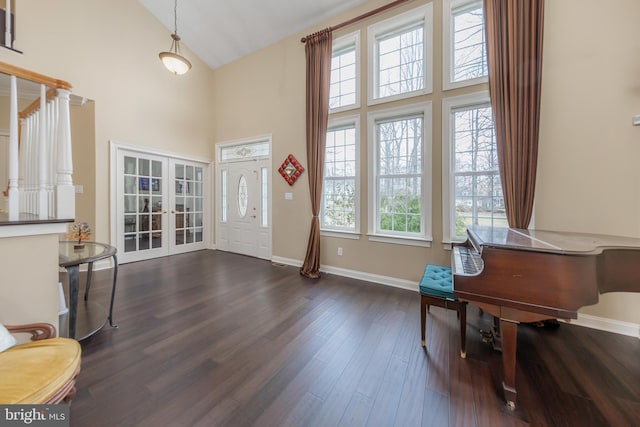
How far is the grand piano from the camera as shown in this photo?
130 cm

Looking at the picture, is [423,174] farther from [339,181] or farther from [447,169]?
[339,181]

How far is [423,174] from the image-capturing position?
3180 mm

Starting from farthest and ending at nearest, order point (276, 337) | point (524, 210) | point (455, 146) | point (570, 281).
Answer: point (455, 146) < point (524, 210) < point (276, 337) < point (570, 281)

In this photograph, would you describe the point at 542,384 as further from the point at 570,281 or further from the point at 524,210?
the point at 524,210

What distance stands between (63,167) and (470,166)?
384 cm

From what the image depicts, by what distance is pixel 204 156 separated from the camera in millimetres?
5516

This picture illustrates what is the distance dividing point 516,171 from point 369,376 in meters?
2.51

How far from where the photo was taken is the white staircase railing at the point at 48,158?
144cm

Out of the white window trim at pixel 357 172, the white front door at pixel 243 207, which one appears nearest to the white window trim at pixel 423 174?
the white window trim at pixel 357 172

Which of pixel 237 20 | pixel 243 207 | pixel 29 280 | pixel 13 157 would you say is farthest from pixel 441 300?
pixel 237 20

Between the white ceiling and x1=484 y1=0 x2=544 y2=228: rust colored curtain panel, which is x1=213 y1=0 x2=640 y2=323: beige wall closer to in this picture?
x1=484 y1=0 x2=544 y2=228: rust colored curtain panel

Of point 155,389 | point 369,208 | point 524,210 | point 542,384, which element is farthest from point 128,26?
point 542,384

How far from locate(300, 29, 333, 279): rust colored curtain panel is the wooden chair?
9.38 ft

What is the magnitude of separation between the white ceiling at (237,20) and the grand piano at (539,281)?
407 cm
